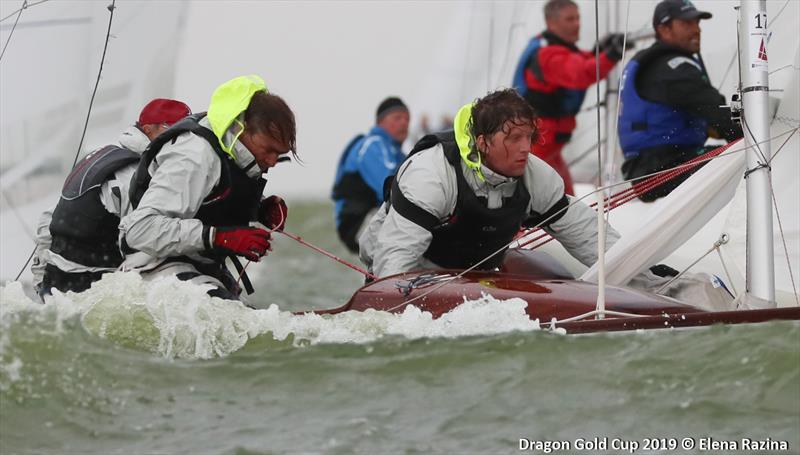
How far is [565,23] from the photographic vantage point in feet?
27.6

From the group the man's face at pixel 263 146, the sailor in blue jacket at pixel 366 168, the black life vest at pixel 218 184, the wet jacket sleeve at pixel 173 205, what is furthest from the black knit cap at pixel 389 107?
the wet jacket sleeve at pixel 173 205

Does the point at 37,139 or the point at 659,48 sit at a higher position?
the point at 659,48

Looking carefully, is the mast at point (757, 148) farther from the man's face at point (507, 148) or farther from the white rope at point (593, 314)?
the man's face at point (507, 148)

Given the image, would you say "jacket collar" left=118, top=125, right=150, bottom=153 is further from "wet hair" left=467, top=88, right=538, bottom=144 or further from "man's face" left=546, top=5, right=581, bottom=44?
"man's face" left=546, top=5, right=581, bottom=44

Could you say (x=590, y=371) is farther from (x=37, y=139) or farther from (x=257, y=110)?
(x=37, y=139)

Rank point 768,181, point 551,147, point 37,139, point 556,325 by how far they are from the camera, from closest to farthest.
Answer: point 556,325
point 768,181
point 37,139
point 551,147

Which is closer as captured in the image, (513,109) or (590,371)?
(590,371)

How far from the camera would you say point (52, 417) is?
12.2 feet

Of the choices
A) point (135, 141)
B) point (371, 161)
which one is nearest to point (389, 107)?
point (371, 161)

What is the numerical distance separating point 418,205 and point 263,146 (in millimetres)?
522

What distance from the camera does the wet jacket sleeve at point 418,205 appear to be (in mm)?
4688

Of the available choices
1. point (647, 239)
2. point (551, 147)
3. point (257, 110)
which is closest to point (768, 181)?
point (647, 239)

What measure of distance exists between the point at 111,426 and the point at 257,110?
133cm

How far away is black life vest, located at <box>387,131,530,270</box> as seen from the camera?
4.73 metres
